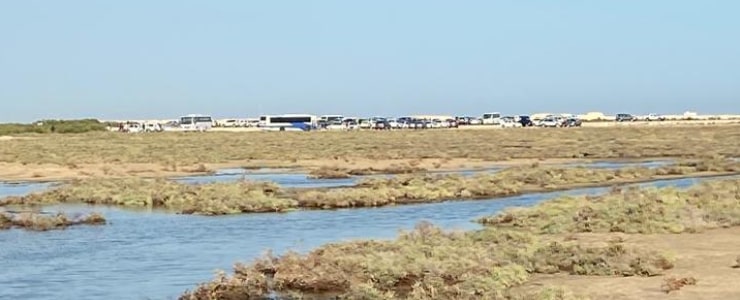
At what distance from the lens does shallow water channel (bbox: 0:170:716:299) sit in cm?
1866

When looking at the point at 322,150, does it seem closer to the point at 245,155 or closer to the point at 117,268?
the point at 245,155

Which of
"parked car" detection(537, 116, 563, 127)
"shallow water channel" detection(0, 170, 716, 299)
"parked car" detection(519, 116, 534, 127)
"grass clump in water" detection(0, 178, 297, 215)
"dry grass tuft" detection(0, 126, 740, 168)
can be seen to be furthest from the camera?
"parked car" detection(519, 116, 534, 127)

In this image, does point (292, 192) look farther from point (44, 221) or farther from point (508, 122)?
point (508, 122)

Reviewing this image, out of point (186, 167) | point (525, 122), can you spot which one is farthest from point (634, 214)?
point (525, 122)

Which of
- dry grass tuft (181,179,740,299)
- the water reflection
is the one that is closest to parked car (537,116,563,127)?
the water reflection

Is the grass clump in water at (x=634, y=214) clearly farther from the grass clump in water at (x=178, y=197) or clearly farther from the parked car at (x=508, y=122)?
the parked car at (x=508, y=122)

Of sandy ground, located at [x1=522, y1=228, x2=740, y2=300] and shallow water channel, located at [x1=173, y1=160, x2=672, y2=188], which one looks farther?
shallow water channel, located at [x1=173, y1=160, x2=672, y2=188]

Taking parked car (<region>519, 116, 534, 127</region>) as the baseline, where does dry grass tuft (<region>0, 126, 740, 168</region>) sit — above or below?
above

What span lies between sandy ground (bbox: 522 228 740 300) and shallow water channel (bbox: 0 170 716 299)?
6.01 meters

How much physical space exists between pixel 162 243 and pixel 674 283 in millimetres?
12408

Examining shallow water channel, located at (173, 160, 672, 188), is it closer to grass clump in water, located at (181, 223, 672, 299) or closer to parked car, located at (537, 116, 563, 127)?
grass clump in water, located at (181, 223, 672, 299)

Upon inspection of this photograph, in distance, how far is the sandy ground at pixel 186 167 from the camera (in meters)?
53.3

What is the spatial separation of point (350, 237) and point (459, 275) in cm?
836

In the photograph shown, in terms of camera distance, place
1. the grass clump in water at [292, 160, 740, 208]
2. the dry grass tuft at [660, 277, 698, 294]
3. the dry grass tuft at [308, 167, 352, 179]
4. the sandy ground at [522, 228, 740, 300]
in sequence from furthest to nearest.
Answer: the dry grass tuft at [308, 167, 352, 179] → the grass clump in water at [292, 160, 740, 208] → the dry grass tuft at [660, 277, 698, 294] → the sandy ground at [522, 228, 740, 300]
